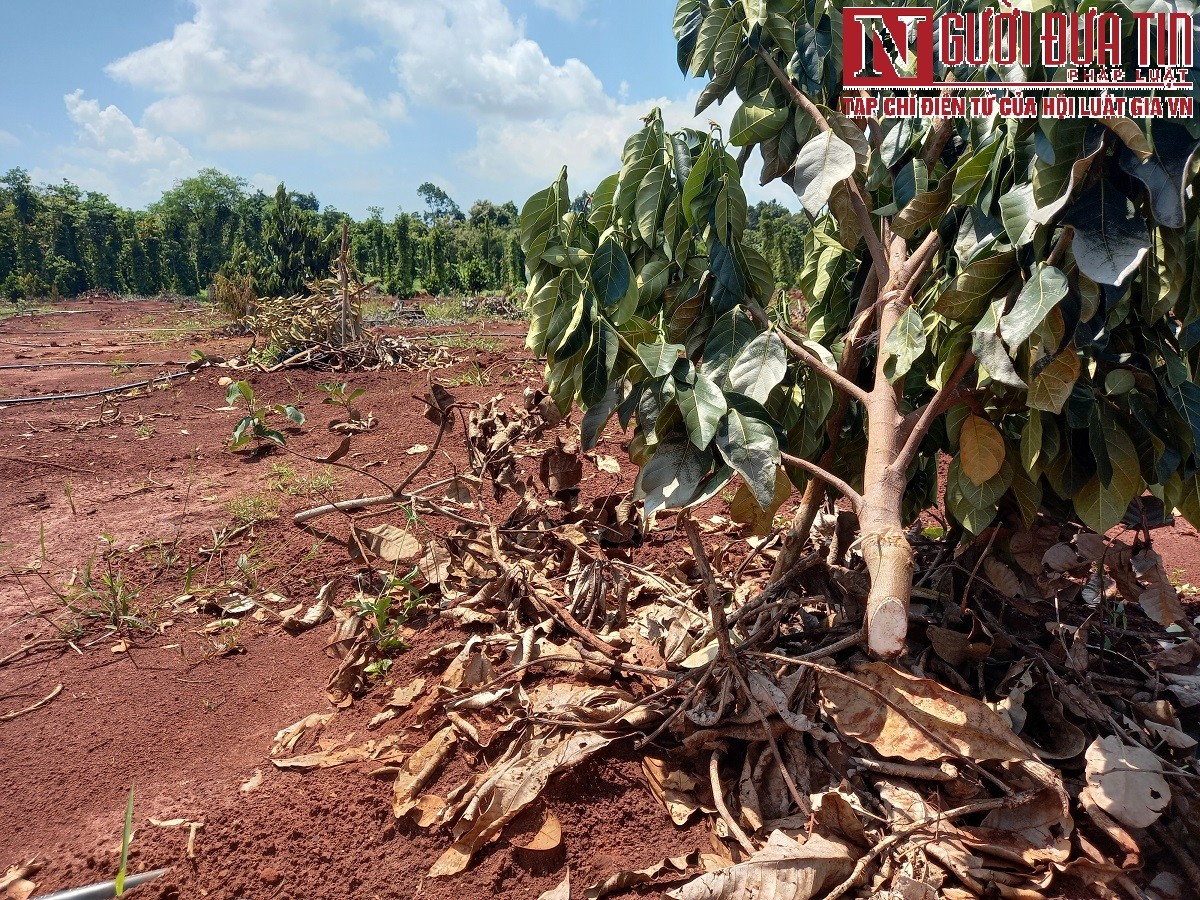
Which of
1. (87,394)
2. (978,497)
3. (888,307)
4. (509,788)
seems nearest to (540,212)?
(888,307)

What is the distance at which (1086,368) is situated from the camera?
4.96 feet

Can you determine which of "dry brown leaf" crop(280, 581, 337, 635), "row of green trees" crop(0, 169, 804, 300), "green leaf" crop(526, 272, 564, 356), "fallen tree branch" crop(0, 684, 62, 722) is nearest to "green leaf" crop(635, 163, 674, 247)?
"green leaf" crop(526, 272, 564, 356)

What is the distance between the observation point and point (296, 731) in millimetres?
1927

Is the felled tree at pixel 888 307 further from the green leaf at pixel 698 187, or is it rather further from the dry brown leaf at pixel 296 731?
the dry brown leaf at pixel 296 731

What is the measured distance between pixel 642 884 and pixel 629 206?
1544 mm

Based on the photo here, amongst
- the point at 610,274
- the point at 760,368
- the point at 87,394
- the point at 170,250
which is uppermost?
the point at 170,250

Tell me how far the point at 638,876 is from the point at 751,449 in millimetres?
911

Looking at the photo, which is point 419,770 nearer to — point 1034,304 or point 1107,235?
point 1034,304

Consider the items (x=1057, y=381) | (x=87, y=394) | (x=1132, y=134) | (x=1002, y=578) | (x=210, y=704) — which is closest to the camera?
(x=1132, y=134)

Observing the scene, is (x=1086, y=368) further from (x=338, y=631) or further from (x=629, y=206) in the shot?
(x=338, y=631)

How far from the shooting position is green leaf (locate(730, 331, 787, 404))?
1.47 m

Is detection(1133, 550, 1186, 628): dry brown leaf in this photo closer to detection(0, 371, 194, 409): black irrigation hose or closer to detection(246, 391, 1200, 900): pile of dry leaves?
detection(246, 391, 1200, 900): pile of dry leaves

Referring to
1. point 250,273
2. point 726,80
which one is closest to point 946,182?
point 726,80

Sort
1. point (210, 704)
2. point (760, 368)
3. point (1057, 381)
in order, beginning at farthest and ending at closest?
point (210, 704) < point (760, 368) < point (1057, 381)
